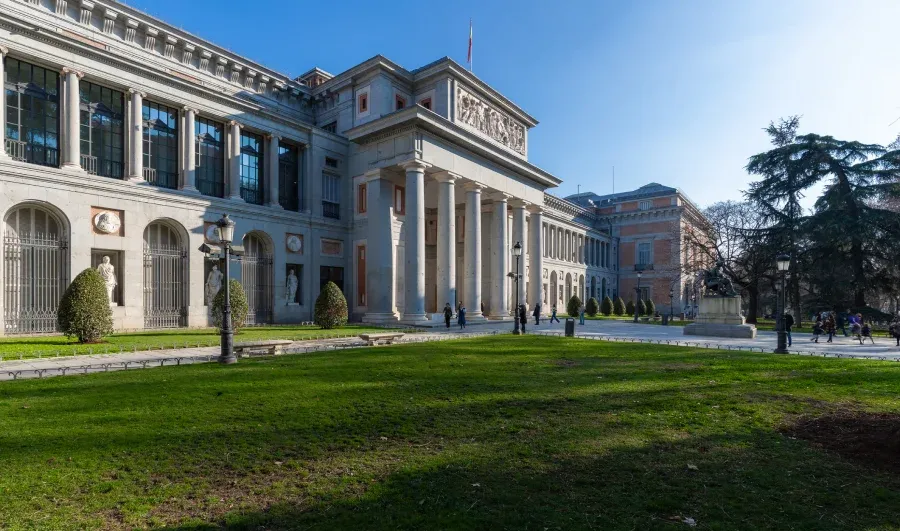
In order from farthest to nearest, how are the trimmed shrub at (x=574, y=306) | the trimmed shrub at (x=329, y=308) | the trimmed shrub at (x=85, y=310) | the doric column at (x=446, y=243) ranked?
the trimmed shrub at (x=574, y=306) → the doric column at (x=446, y=243) → the trimmed shrub at (x=329, y=308) → the trimmed shrub at (x=85, y=310)

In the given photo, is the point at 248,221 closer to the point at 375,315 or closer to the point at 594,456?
the point at 375,315

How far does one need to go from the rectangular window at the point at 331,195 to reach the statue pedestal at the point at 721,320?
22.4 meters

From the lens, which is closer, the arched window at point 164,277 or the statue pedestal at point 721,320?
the statue pedestal at point 721,320

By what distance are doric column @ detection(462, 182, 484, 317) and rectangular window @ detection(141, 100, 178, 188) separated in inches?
666

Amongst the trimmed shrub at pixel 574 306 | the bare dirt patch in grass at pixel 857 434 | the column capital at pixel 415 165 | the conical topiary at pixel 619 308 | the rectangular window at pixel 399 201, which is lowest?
the conical topiary at pixel 619 308

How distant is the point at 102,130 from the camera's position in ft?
75.0

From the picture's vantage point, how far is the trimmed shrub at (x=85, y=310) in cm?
1512

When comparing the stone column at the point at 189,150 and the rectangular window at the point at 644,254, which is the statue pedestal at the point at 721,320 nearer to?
the stone column at the point at 189,150

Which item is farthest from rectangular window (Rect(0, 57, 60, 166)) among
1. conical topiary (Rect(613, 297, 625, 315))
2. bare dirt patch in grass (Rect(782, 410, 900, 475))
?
conical topiary (Rect(613, 297, 625, 315))

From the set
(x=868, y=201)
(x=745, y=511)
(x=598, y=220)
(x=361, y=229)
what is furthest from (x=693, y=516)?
(x=598, y=220)

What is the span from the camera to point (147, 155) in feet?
80.0

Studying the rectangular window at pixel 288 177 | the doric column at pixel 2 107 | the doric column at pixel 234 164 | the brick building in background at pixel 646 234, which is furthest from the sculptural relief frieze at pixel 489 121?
the brick building in background at pixel 646 234

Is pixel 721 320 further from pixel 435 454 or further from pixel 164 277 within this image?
pixel 164 277

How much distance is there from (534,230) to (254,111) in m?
21.6
